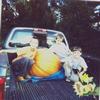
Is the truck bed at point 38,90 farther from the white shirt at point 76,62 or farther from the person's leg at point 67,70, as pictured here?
the white shirt at point 76,62

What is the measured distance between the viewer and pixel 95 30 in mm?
5656

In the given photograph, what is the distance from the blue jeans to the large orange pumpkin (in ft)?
0.22

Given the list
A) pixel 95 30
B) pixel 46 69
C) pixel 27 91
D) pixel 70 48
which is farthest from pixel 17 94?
pixel 95 30

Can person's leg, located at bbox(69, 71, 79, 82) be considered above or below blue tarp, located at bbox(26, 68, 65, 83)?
below

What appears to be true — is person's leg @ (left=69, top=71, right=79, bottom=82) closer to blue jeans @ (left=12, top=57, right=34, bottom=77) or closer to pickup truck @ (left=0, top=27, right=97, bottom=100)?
pickup truck @ (left=0, top=27, right=97, bottom=100)

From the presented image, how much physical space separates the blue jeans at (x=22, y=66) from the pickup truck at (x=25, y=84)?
0.09 meters

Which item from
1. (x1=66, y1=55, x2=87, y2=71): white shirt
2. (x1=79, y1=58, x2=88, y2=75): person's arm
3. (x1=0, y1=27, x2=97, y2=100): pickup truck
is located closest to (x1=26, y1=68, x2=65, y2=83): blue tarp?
(x1=0, y1=27, x2=97, y2=100): pickup truck

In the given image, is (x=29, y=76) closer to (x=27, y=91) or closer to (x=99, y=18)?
(x=27, y=91)

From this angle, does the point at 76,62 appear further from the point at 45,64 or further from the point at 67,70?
the point at 45,64

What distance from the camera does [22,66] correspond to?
5.52 meters

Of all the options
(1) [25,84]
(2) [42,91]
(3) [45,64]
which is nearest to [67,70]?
(3) [45,64]

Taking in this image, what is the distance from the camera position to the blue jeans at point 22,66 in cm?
548

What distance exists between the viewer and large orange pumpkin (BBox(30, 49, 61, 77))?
5520 millimetres

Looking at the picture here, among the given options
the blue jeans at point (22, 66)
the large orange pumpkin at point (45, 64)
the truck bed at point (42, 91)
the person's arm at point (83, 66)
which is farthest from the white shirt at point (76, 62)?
the blue jeans at point (22, 66)
